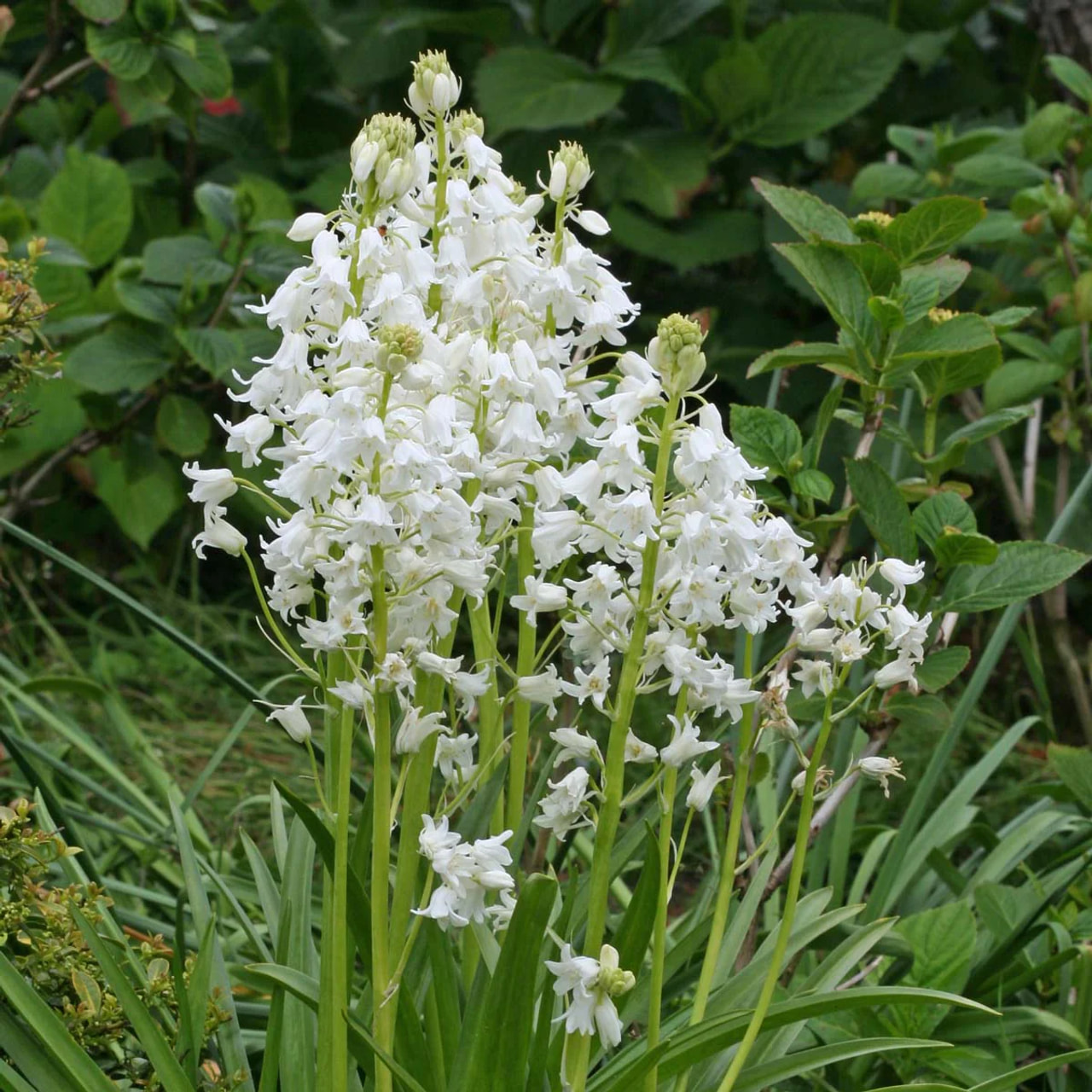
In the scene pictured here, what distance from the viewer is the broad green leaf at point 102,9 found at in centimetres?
299

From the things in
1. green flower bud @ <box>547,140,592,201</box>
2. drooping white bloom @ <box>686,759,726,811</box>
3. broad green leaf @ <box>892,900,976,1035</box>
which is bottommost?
broad green leaf @ <box>892,900,976,1035</box>

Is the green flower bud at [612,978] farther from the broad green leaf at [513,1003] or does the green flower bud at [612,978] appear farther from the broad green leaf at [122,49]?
the broad green leaf at [122,49]

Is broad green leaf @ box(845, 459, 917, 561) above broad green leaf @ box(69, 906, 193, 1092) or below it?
above

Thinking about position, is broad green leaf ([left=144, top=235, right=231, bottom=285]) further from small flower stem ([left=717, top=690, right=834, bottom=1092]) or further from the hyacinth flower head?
small flower stem ([left=717, top=690, right=834, bottom=1092])

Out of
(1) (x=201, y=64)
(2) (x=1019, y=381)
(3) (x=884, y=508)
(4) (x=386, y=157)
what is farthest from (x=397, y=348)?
(1) (x=201, y=64)

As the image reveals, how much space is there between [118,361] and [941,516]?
2.11m

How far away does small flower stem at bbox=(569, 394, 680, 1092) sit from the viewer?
127cm

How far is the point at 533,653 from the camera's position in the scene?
1.53 metres

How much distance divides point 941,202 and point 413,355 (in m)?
1.05

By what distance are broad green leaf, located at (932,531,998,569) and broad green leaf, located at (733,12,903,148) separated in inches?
96.6

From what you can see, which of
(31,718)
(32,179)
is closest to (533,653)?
(31,718)

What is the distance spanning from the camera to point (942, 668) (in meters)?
1.86

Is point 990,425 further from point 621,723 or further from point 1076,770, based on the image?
point 621,723

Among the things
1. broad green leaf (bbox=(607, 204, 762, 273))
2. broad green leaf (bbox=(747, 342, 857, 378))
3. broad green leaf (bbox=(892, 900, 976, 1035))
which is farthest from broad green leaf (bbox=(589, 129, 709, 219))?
broad green leaf (bbox=(892, 900, 976, 1035))
